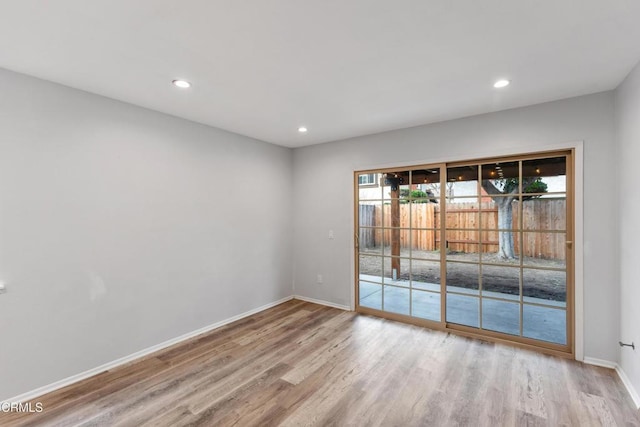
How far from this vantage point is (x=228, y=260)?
12.4ft

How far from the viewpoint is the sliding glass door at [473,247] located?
2975mm

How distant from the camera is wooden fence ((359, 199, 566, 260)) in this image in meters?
2.97

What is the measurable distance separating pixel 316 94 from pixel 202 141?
164 centimetres

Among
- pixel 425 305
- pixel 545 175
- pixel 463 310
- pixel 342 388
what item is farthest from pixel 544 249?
pixel 342 388

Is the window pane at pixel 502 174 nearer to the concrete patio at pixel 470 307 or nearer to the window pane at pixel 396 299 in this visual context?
the concrete patio at pixel 470 307

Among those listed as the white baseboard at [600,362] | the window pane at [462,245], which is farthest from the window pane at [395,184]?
the white baseboard at [600,362]

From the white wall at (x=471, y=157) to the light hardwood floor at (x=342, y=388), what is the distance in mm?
756

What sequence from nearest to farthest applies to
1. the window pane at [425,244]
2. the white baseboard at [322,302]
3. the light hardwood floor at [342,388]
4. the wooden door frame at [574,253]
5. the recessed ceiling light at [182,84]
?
the light hardwood floor at [342,388]
the recessed ceiling light at [182,84]
the wooden door frame at [574,253]
the window pane at [425,244]
the white baseboard at [322,302]

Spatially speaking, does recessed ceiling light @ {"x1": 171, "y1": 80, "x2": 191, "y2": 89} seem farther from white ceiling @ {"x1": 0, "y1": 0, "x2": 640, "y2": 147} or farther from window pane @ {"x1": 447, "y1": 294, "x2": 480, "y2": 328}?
window pane @ {"x1": 447, "y1": 294, "x2": 480, "y2": 328}

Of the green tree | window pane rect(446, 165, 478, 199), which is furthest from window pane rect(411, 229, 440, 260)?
the green tree

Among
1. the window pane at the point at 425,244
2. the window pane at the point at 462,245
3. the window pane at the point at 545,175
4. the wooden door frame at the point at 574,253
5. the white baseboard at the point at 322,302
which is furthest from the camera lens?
the white baseboard at the point at 322,302

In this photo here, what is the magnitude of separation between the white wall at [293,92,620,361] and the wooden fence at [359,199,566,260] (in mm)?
254

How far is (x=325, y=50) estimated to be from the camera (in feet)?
6.46

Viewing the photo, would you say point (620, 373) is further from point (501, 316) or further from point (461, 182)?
point (461, 182)
